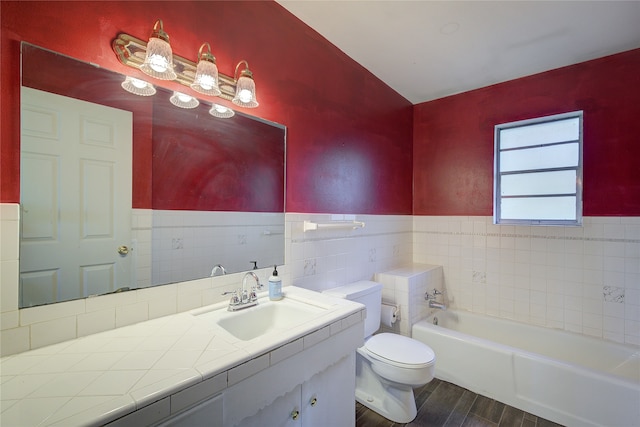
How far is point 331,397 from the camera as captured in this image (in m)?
1.31

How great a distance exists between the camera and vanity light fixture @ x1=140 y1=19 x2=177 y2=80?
1127 mm

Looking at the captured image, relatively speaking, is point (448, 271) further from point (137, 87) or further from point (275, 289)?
point (137, 87)

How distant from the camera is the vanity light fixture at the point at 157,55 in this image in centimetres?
113

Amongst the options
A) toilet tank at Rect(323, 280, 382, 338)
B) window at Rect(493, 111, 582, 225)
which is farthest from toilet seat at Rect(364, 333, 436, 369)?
window at Rect(493, 111, 582, 225)

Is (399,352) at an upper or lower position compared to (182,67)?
lower

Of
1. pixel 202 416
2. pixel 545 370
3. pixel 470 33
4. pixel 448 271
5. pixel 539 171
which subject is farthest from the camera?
pixel 448 271

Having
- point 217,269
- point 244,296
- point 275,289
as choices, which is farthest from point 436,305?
point 217,269

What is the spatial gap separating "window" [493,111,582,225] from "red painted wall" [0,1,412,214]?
929 mm

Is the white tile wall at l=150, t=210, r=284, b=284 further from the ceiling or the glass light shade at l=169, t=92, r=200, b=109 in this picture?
the ceiling

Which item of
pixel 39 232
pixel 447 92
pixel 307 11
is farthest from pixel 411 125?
pixel 39 232

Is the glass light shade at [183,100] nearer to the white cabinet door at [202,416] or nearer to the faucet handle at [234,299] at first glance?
the faucet handle at [234,299]

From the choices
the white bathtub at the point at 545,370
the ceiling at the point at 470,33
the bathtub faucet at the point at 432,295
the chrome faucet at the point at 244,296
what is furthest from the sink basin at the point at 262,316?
the ceiling at the point at 470,33

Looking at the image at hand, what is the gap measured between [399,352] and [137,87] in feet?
6.77

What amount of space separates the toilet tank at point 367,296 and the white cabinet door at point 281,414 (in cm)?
85
